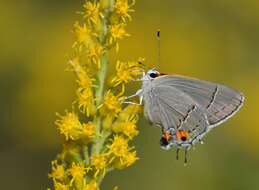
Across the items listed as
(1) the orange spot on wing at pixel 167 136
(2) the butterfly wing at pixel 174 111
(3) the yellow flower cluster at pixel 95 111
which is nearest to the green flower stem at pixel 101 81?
(3) the yellow flower cluster at pixel 95 111

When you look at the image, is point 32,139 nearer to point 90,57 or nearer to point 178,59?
point 178,59

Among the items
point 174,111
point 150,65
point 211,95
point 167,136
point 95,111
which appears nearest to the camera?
point 95,111

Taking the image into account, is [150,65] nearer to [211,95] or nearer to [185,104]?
[185,104]

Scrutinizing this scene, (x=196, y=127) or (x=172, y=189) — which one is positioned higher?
(x=196, y=127)

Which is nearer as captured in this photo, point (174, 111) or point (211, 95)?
point (211, 95)

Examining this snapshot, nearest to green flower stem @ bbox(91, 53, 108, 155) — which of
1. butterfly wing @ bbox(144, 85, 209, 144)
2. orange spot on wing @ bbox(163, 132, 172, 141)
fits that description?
orange spot on wing @ bbox(163, 132, 172, 141)

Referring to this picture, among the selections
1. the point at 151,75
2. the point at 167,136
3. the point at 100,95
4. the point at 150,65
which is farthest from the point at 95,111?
the point at 150,65

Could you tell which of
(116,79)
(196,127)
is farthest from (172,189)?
(116,79)
